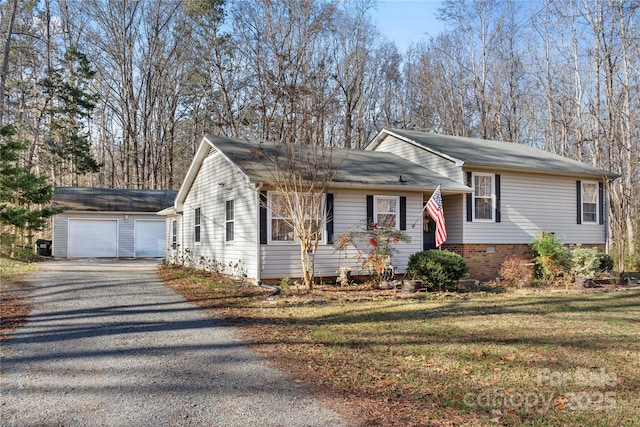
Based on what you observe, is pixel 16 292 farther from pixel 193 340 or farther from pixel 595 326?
pixel 595 326

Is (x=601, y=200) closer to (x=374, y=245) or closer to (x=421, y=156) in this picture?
(x=421, y=156)

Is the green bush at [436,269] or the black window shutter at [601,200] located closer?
the green bush at [436,269]

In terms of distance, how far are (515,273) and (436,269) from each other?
3336mm

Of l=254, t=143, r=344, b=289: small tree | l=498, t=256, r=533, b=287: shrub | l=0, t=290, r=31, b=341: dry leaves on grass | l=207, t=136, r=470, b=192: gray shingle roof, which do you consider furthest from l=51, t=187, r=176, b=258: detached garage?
l=498, t=256, r=533, b=287: shrub

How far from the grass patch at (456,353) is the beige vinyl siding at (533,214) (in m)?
4.41

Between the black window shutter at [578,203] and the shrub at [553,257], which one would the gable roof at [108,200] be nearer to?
the shrub at [553,257]

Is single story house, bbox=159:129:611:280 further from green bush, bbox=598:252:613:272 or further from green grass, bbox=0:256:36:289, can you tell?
green grass, bbox=0:256:36:289

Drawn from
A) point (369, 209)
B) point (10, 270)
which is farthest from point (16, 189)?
point (369, 209)

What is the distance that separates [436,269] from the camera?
11.7m

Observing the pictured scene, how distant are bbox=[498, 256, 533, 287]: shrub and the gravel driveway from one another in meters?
8.74

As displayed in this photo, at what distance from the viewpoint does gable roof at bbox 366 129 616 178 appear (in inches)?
591

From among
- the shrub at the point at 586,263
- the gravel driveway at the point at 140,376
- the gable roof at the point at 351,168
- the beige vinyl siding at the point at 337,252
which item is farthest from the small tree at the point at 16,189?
the shrub at the point at 586,263

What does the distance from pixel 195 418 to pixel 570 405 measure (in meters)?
3.23

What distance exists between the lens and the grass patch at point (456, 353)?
430cm
